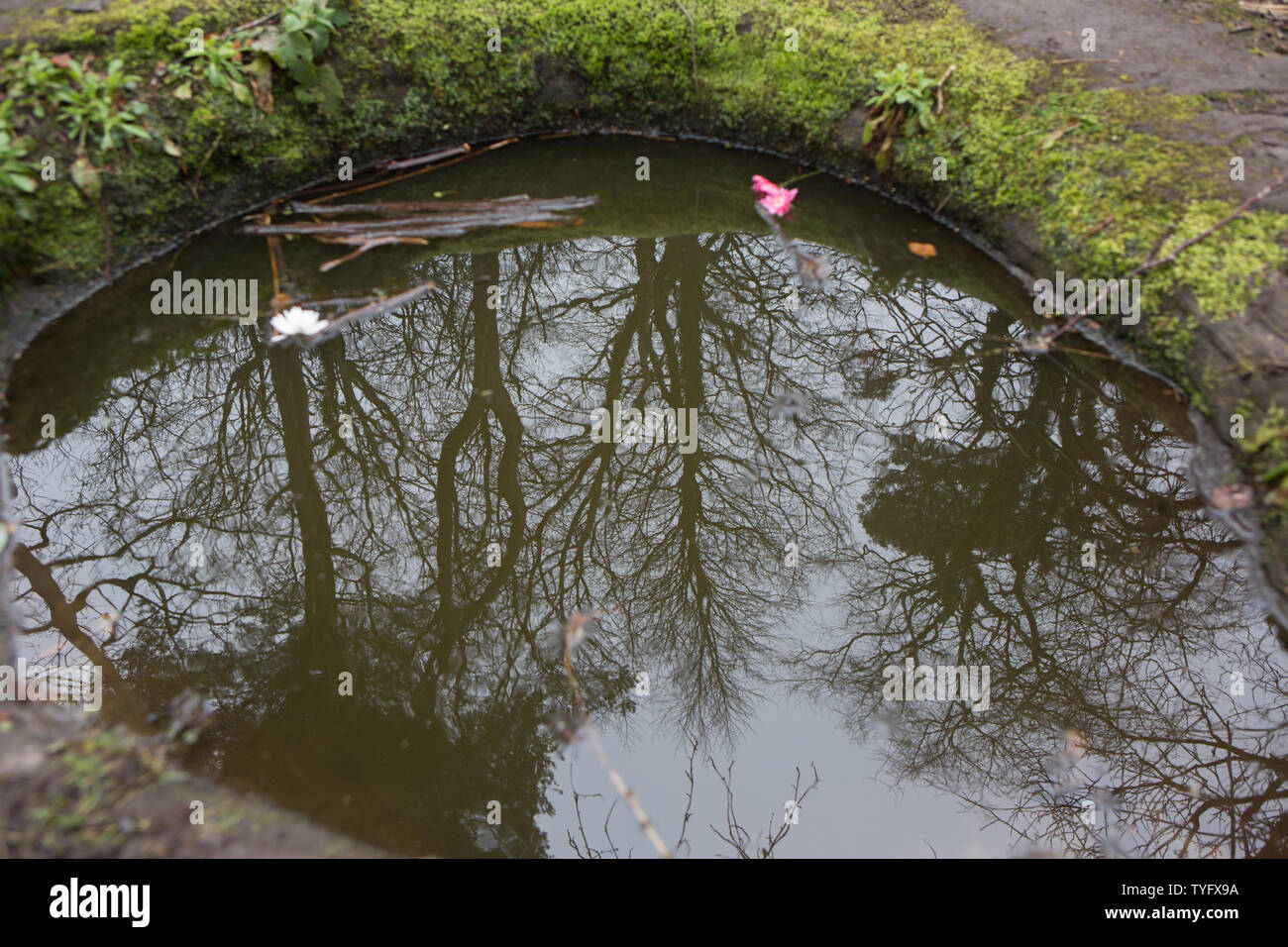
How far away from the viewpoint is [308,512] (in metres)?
3.82

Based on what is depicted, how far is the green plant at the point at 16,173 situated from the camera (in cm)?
427

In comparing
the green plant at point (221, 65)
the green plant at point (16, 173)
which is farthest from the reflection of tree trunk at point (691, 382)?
the green plant at point (16, 173)

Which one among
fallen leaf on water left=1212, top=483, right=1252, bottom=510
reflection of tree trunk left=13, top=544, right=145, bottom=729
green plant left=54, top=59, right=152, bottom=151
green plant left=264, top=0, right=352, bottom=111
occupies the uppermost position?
green plant left=264, top=0, right=352, bottom=111

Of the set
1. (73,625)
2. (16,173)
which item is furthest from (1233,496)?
(16,173)

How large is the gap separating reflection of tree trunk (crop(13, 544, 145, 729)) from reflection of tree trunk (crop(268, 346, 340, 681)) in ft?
2.04

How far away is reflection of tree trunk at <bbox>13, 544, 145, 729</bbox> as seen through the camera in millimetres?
3107

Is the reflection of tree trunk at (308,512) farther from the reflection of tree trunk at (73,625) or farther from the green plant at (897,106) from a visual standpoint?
the green plant at (897,106)

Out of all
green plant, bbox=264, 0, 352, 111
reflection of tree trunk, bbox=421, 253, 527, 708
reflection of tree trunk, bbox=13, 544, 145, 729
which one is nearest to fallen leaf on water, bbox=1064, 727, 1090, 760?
reflection of tree trunk, bbox=421, 253, 527, 708

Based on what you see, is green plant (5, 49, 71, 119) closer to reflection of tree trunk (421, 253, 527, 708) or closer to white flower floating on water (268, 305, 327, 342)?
white flower floating on water (268, 305, 327, 342)

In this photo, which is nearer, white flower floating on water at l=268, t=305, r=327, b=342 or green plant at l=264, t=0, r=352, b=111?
white flower floating on water at l=268, t=305, r=327, b=342

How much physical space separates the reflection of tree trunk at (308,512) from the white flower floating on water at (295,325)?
9 cm

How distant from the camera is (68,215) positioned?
4.58 m

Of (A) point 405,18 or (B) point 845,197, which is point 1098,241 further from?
(A) point 405,18
